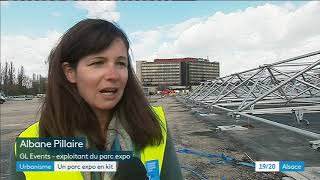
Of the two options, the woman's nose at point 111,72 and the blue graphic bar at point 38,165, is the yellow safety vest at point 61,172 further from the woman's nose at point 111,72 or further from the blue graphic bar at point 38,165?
the woman's nose at point 111,72

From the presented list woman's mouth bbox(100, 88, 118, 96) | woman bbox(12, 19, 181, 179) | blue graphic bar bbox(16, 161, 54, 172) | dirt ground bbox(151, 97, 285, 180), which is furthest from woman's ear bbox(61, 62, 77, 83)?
dirt ground bbox(151, 97, 285, 180)

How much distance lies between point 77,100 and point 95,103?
0.09 meters

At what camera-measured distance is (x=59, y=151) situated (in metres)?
1.38

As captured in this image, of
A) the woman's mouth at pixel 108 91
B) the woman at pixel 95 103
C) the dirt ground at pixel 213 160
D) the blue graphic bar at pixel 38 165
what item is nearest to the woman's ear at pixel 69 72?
the woman at pixel 95 103

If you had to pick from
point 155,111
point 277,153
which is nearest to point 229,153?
point 277,153

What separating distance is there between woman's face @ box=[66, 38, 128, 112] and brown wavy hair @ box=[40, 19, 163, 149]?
0.03m

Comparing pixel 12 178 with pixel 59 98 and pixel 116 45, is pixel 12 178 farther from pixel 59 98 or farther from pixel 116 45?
pixel 116 45

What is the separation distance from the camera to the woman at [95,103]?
4.63 ft

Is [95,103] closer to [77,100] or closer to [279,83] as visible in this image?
[77,100]

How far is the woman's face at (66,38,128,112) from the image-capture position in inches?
55.0

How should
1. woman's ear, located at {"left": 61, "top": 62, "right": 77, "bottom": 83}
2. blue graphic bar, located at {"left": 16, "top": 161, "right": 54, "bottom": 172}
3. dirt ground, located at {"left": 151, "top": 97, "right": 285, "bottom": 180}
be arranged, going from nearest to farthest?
blue graphic bar, located at {"left": 16, "top": 161, "right": 54, "bottom": 172} < woman's ear, located at {"left": 61, "top": 62, "right": 77, "bottom": 83} < dirt ground, located at {"left": 151, "top": 97, "right": 285, "bottom": 180}

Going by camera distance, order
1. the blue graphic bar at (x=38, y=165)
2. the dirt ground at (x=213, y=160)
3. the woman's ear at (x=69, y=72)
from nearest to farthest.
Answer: the blue graphic bar at (x=38, y=165) → the woman's ear at (x=69, y=72) → the dirt ground at (x=213, y=160)

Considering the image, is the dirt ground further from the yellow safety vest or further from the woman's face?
the woman's face

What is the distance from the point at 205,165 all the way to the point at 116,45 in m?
5.82
